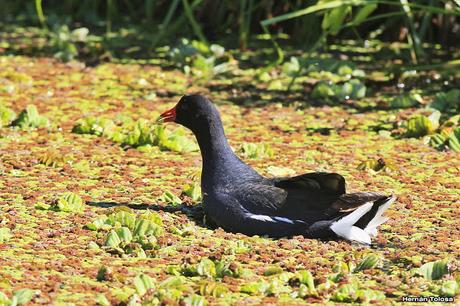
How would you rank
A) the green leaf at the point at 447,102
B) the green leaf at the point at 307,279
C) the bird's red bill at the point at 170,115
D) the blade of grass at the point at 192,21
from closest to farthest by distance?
the green leaf at the point at 307,279, the bird's red bill at the point at 170,115, the green leaf at the point at 447,102, the blade of grass at the point at 192,21

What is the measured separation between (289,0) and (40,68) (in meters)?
2.23

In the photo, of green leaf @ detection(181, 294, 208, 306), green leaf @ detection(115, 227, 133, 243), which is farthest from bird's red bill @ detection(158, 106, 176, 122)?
green leaf @ detection(181, 294, 208, 306)

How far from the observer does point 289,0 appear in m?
8.99

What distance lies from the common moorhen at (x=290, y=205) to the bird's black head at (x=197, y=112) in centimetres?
26

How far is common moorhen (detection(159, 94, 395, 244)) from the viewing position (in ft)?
16.0

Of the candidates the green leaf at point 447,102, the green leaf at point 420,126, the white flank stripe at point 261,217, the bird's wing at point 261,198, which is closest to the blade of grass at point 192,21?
the green leaf at point 447,102

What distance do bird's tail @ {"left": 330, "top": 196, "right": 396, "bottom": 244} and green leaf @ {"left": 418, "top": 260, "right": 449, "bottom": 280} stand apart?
0.46 m

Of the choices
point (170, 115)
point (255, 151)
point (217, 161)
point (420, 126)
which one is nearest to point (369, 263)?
point (217, 161)

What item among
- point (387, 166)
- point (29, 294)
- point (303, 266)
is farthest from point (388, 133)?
point (29, 294)

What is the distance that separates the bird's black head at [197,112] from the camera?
5398 mm

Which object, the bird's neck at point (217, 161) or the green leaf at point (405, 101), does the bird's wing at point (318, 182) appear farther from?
the green leaf at point (405, 101)

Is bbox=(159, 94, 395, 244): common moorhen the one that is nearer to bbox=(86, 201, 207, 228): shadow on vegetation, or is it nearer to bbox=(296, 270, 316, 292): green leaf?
bbox=(86, 201, 207, 228): shadow on vegetation

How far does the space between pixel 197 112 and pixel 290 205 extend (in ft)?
2.64

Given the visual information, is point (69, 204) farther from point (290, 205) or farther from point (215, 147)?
point (290, 205)
